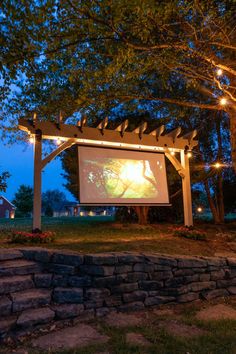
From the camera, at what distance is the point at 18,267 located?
11.5ft

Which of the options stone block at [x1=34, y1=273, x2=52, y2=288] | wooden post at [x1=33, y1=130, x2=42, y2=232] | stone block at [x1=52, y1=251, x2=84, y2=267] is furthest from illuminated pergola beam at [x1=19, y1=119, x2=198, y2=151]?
stone block at [x1=34, y1=273, x2=52, y2=288]

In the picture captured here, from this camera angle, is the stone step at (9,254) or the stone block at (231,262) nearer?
the stone step at (9,254)

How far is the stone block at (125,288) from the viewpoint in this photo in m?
3.72

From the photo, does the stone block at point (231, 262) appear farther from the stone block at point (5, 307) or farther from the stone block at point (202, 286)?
the stone block at point (5, 307)

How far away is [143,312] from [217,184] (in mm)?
10045

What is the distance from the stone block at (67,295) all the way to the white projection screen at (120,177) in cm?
317

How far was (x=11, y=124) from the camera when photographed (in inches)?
362

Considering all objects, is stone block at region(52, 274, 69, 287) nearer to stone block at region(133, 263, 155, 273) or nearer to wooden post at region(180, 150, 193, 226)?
stone block at region(133, 263, 155, 273)

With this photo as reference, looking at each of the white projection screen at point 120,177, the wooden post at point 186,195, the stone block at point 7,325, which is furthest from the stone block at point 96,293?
the wooden post at point 186,195

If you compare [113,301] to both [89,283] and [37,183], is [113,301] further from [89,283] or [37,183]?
[37,183]

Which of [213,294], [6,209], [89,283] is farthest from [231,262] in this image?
[6,209]

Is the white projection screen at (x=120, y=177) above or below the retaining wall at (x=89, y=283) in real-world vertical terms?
above

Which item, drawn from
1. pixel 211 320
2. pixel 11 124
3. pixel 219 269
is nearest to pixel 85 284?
pixel 211 320

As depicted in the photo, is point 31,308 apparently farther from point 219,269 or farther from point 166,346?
point 219,269
